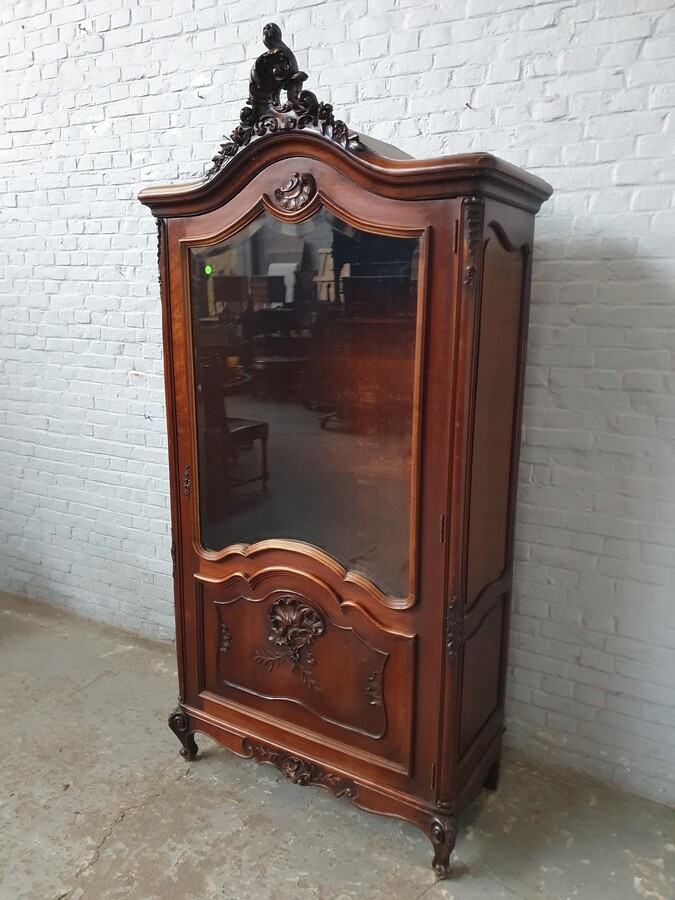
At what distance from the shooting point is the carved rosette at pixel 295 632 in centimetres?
185

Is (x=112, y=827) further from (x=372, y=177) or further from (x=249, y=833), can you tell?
(x=372, y=177)

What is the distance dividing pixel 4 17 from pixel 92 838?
9.83 feet

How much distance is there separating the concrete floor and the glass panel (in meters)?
0.76

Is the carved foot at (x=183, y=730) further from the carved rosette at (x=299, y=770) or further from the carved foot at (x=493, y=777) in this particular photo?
the carved foot at (x=493, y=777)

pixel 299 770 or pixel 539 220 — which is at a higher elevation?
pixel 539 220

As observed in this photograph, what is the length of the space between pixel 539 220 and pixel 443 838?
1660mm

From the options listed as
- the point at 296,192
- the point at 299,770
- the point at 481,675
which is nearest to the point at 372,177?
the point at 296,192

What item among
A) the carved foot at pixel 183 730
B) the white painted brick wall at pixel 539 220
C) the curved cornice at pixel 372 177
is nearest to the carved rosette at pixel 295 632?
the carved foot at pixel 183 730

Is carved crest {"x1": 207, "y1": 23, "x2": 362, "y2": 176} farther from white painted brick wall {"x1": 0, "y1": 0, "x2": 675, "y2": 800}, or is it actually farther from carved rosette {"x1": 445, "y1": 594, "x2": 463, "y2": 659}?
carved rosette {"x1": 445, "y1": 594, "x2": 463, "y2": 659}

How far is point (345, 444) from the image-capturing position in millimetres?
1808

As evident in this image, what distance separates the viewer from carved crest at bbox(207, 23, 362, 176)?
154 cm

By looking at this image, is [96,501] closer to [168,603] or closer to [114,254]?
[168,603]

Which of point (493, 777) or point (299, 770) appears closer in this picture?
point (299, 770)

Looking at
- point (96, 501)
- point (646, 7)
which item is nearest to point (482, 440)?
point (646, 7)
